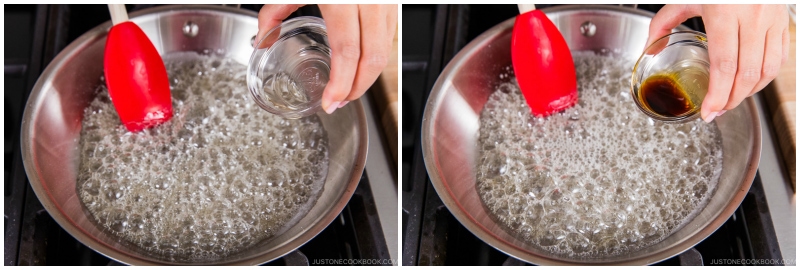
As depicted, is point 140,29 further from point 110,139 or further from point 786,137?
point 786,137

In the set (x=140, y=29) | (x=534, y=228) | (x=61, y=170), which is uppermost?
(x=140, y=29)

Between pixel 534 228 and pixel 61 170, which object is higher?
pixel 61 170

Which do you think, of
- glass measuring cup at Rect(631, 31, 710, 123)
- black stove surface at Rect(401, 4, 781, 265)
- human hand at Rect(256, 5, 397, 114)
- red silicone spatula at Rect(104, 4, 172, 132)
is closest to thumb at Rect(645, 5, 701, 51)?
glass measuring cup at Rect(631, 31, 710, 123)

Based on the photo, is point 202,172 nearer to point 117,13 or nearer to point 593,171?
point 117,13

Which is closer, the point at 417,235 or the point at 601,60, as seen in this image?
the point at 417,235

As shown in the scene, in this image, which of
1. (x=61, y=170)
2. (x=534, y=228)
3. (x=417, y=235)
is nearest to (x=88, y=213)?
(x=61, y=170)
